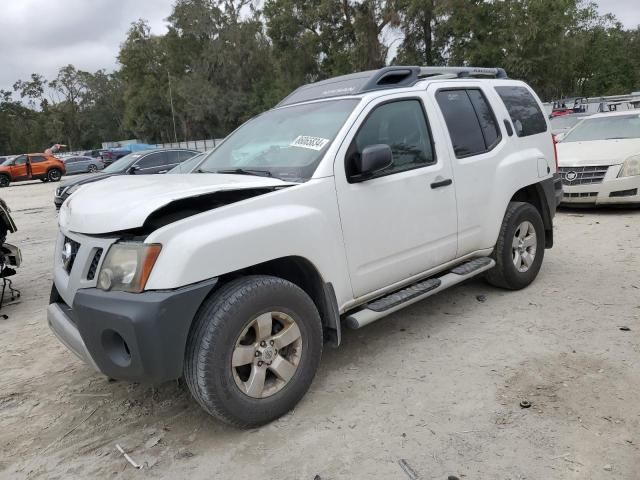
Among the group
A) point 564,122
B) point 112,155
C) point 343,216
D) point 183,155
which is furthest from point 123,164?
point 112,155

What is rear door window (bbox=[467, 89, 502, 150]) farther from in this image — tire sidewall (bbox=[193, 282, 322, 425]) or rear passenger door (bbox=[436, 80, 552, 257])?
tire sidewall (bbox=[193, 282, 322, 425])

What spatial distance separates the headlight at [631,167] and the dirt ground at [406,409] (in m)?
3.90

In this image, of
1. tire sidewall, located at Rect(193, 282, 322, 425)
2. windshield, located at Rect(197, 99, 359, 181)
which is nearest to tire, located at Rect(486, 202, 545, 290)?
windshield, located at Rect(197, 99, 359, 181)

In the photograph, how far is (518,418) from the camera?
2896 millimetres

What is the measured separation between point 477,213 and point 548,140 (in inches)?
60.9

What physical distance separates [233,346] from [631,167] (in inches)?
295

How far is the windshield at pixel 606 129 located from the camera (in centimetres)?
886

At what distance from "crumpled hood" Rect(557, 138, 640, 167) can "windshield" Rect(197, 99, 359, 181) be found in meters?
5.94

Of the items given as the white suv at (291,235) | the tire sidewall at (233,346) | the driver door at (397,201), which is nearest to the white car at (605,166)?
the white suv at (291,235)

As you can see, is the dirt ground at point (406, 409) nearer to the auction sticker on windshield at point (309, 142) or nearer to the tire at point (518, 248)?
the tire at point (518, 248)

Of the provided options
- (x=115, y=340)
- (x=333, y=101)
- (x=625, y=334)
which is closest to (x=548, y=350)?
(x=625, y=334)

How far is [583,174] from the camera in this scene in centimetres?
816

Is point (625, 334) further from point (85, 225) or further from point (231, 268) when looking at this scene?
point (85, 225)

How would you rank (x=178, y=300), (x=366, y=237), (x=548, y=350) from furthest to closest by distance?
(x=548, y=350)
(x=366, y=237)
(x=178, y=300)
